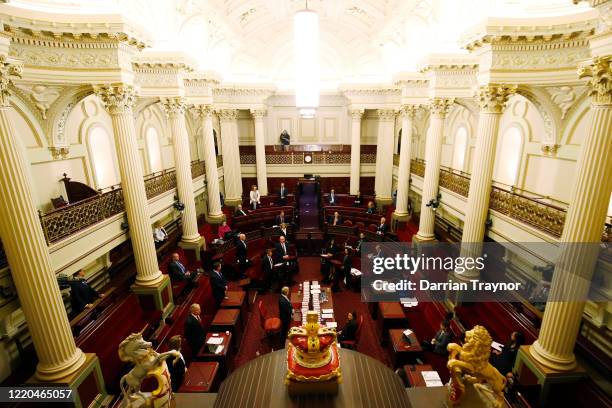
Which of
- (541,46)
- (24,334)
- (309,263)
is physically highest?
(541,46)

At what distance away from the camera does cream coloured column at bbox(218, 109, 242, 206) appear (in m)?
15.7

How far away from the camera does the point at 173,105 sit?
30.3 feet

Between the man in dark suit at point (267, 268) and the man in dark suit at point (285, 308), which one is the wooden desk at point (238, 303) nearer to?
the man in dark suit at point (267, 268)

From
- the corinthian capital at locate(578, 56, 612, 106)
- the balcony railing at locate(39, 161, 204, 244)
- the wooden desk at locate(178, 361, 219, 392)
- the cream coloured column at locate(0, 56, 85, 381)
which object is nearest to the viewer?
the corinthian capital at locate(578, 56, 612, 106)

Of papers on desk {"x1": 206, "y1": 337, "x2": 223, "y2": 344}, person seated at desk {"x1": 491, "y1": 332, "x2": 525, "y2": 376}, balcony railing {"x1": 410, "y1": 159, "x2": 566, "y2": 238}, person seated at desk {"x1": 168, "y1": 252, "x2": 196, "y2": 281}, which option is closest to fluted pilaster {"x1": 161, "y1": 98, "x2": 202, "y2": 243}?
person seated at desk {"x1": 168, "y1": 252, "x2": 196, "y2": 281}

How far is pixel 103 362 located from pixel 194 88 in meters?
9.24

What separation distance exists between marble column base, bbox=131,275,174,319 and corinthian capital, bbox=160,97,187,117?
476 centimetres

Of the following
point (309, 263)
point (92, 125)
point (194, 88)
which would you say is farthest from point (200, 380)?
point (194, 88)

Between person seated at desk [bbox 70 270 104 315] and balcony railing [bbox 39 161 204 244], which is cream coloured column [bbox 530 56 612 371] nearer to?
person seated at desk [bbox 70 270 104 315]

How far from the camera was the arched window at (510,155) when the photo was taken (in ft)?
34.1

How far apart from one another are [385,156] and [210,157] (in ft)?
29.0

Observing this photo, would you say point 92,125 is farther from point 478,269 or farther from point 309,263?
point 478,269

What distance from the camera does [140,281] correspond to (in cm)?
773

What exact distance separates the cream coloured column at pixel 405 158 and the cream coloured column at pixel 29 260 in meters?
11.3
